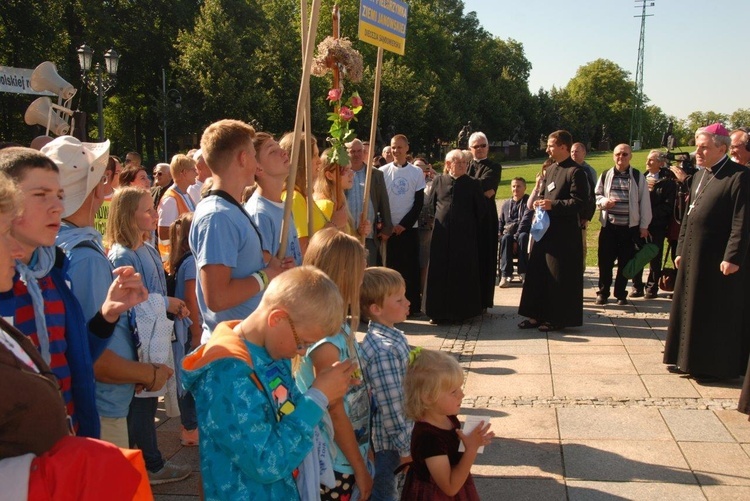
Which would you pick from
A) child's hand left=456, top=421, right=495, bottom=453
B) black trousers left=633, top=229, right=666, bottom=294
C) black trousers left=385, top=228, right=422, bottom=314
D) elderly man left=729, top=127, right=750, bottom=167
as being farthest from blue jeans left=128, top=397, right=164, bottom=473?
black trousers left=633, top=229, right=666, bottom=294

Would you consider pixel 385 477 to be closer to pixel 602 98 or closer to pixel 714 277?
pixel 714 277

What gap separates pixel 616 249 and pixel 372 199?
367cm

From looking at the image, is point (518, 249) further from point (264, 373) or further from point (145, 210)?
point (264, 373)

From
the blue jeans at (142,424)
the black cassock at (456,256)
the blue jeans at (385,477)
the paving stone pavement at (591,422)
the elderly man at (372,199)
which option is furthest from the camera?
the black cassock at (456,256)

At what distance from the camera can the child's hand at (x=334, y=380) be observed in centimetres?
246

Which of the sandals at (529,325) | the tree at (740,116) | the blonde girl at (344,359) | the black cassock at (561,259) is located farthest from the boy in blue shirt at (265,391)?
the tree at (740,116)

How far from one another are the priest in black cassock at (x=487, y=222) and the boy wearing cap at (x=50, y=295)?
6.85 metres

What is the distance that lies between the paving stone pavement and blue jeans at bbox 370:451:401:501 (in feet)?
2.67

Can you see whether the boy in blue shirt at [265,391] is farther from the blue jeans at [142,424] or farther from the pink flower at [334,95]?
the pink flower at [334,95]

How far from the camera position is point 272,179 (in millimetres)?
4105

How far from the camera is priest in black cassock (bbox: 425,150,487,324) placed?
29.2 ft

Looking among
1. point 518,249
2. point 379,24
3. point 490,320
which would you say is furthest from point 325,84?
point 379,24

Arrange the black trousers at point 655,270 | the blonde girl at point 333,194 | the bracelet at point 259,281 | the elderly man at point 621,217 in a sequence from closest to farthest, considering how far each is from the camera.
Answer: the bracelet at point 259,281
the blonde girl at point 333,194
the elderly man at point 621,217
the black trousers at point 655,270

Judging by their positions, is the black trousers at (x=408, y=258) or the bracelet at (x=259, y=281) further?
the black trousers at (x=408, y=258)
